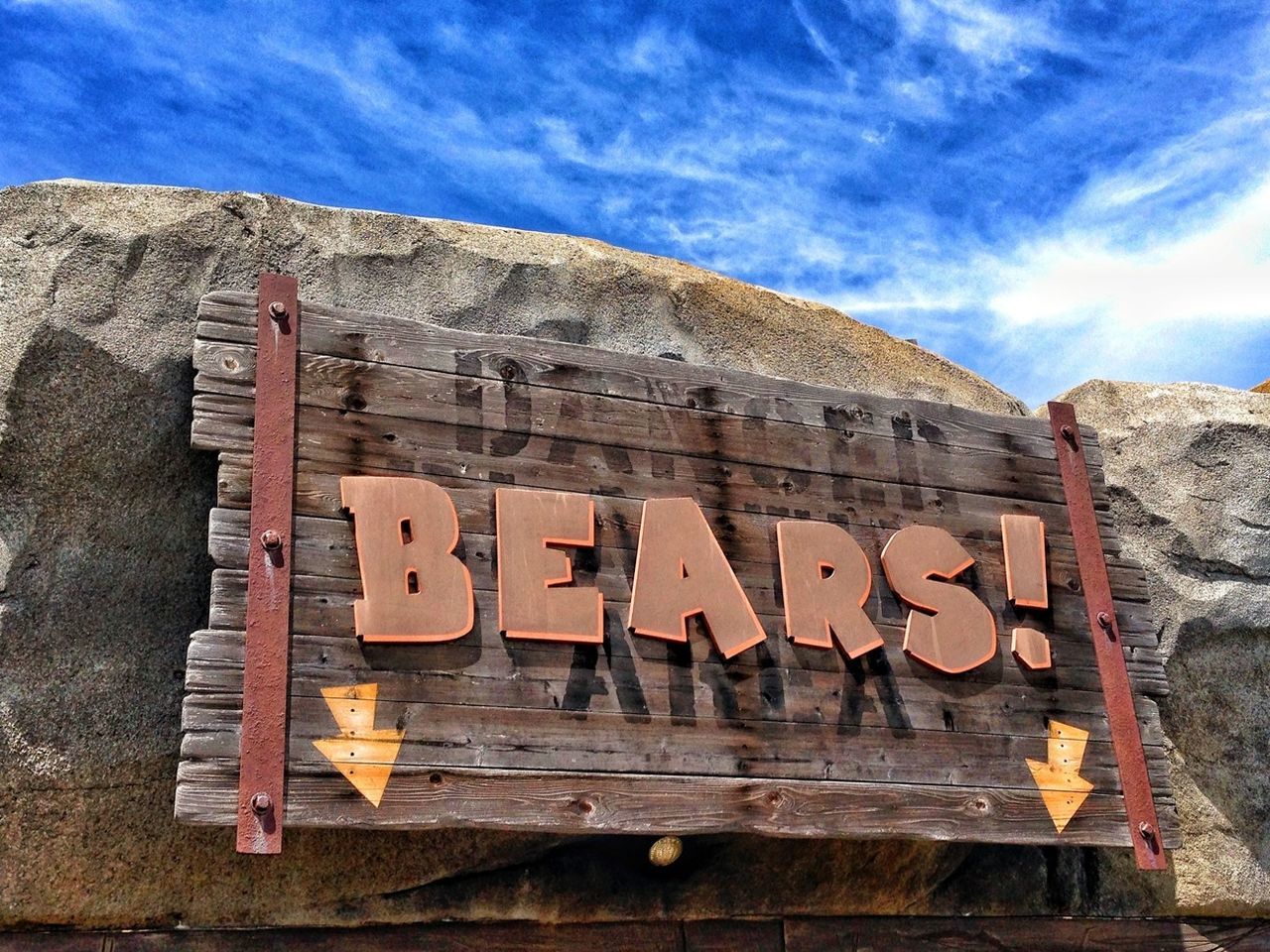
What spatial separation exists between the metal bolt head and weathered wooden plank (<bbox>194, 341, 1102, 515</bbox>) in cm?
97

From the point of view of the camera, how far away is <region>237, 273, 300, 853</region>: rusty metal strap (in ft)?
8.47

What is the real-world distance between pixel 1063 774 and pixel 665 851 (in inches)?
43.6

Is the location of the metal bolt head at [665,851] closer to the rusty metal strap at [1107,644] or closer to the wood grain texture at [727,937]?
the wood grain texture at [727,937]

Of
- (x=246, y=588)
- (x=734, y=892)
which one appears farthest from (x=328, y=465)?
(x=734, y=892)

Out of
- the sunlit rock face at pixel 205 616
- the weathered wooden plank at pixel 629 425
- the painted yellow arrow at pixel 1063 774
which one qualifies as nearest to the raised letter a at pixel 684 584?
the weathered wooden plank at pixel 629 425

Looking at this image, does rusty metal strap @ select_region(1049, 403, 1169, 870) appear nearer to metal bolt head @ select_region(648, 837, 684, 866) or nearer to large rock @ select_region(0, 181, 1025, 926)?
large rock @ select_region(0, 181, 1025, 926)

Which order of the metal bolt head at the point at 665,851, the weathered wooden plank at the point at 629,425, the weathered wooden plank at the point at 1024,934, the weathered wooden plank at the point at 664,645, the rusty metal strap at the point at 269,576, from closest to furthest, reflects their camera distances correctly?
the rusty metal strap at the point at 269,576 → the weathered wooden plank at the point at 664,645 → the weathered wooden plank at the point at 629,425 → the metal bolt head at the point at 665,851 → the weathered wooden plank at the point at 1024,934

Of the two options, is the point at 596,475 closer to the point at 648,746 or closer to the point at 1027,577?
the point at 648,746

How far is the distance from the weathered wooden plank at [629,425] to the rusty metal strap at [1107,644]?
8 cm

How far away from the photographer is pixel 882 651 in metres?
3.29

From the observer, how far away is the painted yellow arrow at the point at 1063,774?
3.34 m

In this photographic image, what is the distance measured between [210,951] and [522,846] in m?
0.76

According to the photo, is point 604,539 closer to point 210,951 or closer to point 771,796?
point 771,796

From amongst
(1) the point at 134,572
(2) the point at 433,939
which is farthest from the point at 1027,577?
(1) the point at 134,572
